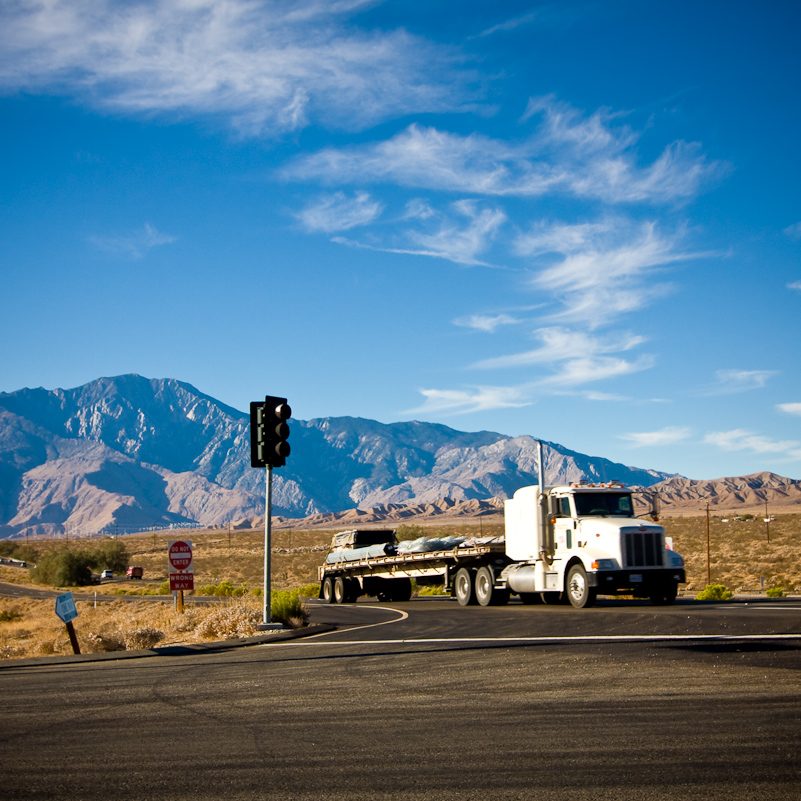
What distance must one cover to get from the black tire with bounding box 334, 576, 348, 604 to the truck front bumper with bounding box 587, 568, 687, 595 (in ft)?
44.5

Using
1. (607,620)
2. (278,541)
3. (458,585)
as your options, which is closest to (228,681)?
(607,620)

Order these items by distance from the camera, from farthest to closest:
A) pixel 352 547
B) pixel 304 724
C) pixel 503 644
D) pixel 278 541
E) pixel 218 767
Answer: pixel 278 541, pixel 352 547, pixel 503 644, pixel 304 724, pixel 218 767

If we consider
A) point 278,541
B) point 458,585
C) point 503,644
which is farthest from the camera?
point 278,541

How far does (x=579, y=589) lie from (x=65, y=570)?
2572 inches

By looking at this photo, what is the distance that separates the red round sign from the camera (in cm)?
2114

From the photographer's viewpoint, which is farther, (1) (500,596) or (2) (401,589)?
(2) (401,589)

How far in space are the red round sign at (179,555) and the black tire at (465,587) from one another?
329 inches

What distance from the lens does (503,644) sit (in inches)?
534

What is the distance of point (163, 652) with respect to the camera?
46.5ft

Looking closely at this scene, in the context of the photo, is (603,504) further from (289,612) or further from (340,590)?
(340,590)

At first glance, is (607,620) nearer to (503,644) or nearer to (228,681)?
(503,644)

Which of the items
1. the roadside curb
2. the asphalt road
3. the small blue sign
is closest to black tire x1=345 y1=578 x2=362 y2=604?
the roadside curb

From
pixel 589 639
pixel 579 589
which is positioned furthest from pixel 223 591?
pixel 589 639

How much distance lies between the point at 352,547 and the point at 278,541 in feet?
361
